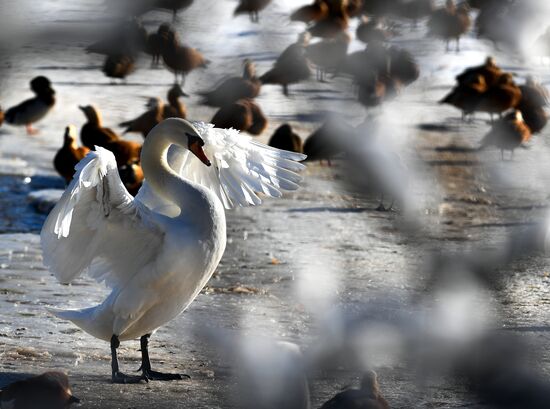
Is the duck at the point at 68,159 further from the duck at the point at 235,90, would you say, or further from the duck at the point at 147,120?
the duck at the point at 235,90

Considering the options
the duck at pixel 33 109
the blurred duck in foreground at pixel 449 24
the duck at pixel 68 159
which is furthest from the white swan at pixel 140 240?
the blurred duck in foreground at pixel 449 24

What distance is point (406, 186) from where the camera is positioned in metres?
11.6

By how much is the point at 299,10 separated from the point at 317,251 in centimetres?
1175

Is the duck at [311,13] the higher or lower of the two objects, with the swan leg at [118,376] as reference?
lower

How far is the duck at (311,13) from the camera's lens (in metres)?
20.3

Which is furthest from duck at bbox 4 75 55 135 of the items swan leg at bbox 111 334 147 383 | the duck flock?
swan leg at bbox 111 334 147 383

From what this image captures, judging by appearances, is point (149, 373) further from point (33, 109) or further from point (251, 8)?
point (251, 8)

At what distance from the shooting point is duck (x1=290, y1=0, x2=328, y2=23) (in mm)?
20266

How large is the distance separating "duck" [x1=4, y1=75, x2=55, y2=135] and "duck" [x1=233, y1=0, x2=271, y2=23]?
554 cm

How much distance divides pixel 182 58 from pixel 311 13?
12.6 ft

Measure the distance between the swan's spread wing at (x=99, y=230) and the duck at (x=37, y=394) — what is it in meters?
0.71

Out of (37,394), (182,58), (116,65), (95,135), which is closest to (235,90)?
(182,58)

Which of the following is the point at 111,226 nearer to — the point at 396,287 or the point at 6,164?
the point at 396,287

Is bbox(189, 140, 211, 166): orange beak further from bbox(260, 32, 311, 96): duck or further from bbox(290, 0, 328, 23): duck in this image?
bbox(290, 0, 328, 23): duck
